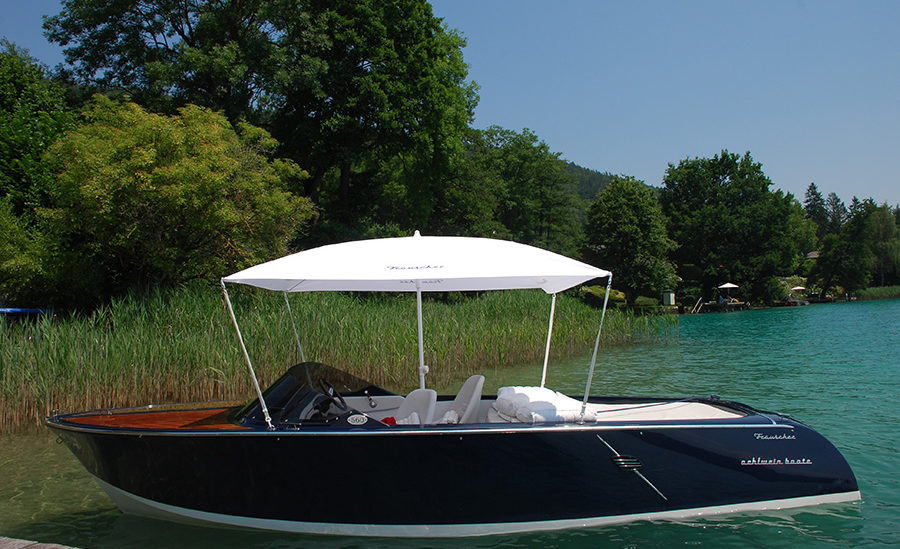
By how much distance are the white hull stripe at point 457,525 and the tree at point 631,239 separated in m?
36.9

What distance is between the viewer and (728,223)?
52.8m

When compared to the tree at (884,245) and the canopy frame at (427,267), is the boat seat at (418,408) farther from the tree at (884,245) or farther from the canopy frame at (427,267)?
the tree at (884,245)

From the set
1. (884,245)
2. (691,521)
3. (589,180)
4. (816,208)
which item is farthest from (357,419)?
(589,180)

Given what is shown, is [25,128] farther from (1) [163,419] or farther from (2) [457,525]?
(2) [457,525]

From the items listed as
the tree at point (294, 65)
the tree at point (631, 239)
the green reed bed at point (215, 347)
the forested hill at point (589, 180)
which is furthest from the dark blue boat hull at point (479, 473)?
the forested hill at point (589, 180)

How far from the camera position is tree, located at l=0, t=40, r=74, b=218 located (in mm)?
16797

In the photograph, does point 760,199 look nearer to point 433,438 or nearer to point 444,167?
point 444,167

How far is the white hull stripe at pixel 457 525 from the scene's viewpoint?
4.53m

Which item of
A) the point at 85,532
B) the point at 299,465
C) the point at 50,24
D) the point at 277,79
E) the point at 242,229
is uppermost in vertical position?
the point at 50,24

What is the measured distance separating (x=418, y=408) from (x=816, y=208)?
126 metres

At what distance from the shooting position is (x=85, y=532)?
5141 millimetres

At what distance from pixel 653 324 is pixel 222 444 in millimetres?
17776

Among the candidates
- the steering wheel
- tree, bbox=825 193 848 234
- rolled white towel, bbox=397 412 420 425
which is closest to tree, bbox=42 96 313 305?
the steering wheel

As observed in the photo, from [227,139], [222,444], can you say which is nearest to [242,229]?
[227,139]
